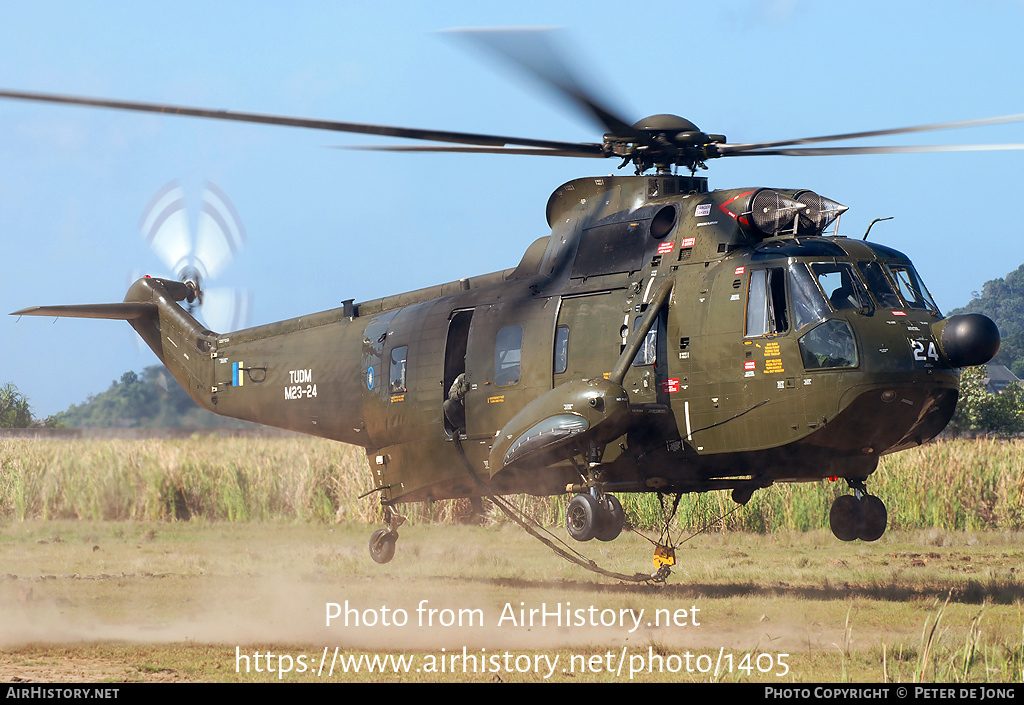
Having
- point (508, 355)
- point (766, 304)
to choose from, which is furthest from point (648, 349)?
point (508, 355)

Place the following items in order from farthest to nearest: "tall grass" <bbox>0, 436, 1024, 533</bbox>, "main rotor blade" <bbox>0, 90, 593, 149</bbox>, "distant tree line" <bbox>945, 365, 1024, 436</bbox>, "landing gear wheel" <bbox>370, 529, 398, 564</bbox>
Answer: "distant tree line" <bbox>945, 365, 1024, 436</bbox>, "tall grass" <bbox>0, 436, 1024, 533</bbox>, "landing gear wheel" <bbox>370, 529, 398, 564</bbox>, "main rotor blade" <bbox>0, 90, 593, 149</bbox>

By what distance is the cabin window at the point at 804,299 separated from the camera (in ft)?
36.7

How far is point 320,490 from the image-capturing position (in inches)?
913

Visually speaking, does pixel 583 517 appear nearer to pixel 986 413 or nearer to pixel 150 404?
pixel 150 404

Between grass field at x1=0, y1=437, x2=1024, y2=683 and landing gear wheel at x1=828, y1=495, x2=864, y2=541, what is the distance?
88 cm

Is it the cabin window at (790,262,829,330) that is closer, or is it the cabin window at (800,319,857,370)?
the cabin window at (800,319,857,370)

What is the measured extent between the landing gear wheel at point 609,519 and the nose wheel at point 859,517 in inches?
103

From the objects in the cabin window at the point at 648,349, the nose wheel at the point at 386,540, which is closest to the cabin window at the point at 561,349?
the cabin window at the point at 648,349

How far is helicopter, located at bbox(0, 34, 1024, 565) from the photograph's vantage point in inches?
437

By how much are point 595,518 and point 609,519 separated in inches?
6.4

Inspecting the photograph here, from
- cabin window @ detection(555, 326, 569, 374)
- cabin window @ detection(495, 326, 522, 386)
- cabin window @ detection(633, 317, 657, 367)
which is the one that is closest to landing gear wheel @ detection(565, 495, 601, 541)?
cabin window @ detection(633, 317, 657, 367)

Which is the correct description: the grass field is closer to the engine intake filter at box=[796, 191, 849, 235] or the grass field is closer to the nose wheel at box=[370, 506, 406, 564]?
the nose wheel at box=[370, 506, 406, 564]

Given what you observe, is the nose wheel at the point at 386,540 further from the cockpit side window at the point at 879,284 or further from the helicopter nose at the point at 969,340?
the helicopter nose at the point at 969,340

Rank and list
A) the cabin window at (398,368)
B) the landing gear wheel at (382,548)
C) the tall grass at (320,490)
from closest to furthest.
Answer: the cabin window at (398,368) → the landing gear wheel at (382,548) → the tall grass at (320,490)
